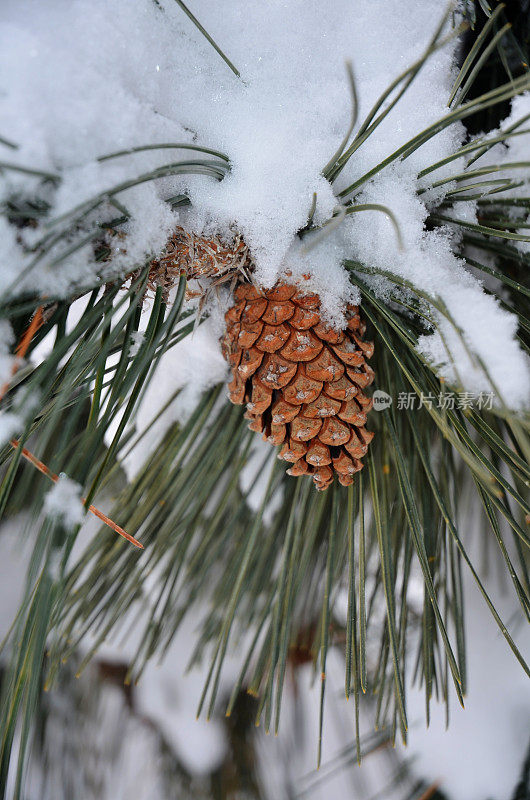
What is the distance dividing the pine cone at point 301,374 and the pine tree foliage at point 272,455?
1.1 inches

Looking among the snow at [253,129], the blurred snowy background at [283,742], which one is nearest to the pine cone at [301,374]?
the snow at [253,129]

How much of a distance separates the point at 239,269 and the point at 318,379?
3.3 inches

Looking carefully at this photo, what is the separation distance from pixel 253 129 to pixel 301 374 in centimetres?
14

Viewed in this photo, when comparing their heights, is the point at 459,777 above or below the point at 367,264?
below

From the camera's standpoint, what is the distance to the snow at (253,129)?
0.24 metres

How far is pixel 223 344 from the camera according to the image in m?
0.37

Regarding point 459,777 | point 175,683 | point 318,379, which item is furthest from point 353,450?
point 175,683

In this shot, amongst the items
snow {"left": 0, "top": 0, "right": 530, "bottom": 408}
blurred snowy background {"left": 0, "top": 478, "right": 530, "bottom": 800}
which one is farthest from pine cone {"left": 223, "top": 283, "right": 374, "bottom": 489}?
blurred snowy background {"left": 0, "top": 478, "right": 530, "bottom": 800}

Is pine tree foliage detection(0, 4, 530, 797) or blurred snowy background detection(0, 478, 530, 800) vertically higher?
pine tree foliage detection(0, 4, 530, 797)

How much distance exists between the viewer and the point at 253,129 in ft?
0.99

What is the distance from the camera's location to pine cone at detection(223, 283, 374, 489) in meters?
0.33

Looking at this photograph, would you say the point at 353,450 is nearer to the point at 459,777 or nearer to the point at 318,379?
the point at 318,379

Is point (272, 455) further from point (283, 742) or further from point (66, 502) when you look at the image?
point (283, 742)

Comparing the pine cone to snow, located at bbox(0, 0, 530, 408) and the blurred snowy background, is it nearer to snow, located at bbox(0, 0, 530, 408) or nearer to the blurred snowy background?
snow, located at bbox(0, 0, 530, 408)
